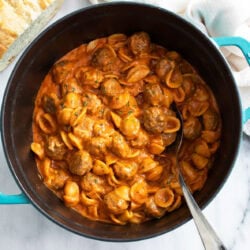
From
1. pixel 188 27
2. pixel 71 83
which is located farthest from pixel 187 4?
pixel 71 83

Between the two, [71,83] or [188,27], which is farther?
[71,83]

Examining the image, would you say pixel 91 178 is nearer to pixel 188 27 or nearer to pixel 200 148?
pixel 200 148

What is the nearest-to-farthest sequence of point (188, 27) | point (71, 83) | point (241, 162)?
point (188, 27)
point (71, 83)
point (241, 162)

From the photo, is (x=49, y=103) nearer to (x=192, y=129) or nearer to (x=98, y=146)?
(x=98, y=146)

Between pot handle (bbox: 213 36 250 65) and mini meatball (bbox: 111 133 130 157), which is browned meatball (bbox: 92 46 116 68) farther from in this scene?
pot handle (bbox: 213 36 250 65)

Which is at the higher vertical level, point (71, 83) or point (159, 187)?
point (71, 83)

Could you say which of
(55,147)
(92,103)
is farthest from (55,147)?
(92,103)
